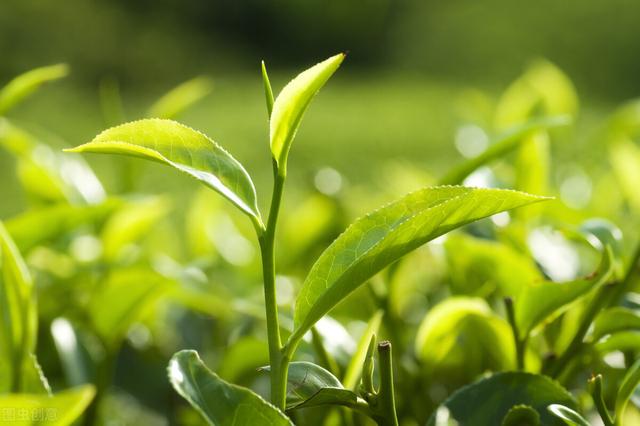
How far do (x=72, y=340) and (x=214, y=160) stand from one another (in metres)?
0.40

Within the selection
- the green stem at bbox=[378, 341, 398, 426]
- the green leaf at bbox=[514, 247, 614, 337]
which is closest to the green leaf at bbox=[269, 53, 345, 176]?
the green stem at bbox=[378, 341, 398, 426]

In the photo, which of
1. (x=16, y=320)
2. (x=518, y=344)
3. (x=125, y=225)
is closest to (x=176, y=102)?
(x=125, y=225)

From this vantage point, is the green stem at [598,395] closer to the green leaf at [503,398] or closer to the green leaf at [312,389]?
the green leaf at [503,398]

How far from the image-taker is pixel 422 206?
537 millimetres

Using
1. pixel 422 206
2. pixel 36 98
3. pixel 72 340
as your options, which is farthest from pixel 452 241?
pixel 36 98

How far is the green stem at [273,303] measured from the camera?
0.51 meters

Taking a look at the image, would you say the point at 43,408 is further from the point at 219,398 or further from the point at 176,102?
the point at 176,102

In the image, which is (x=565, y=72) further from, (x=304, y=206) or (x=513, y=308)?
(x=513, y=308)

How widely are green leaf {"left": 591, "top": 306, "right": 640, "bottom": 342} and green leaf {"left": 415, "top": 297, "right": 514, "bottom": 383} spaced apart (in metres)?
0.07

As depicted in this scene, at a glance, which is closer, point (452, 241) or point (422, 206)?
point (422, 206)

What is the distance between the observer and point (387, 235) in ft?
1.65

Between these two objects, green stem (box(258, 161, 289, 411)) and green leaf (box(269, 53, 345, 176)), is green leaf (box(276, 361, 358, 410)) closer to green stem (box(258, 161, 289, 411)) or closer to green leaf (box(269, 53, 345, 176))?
green stem (box(258, 161, 289, 411))

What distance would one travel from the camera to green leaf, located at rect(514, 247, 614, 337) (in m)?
0.62

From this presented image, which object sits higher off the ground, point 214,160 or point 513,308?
point 214,160
